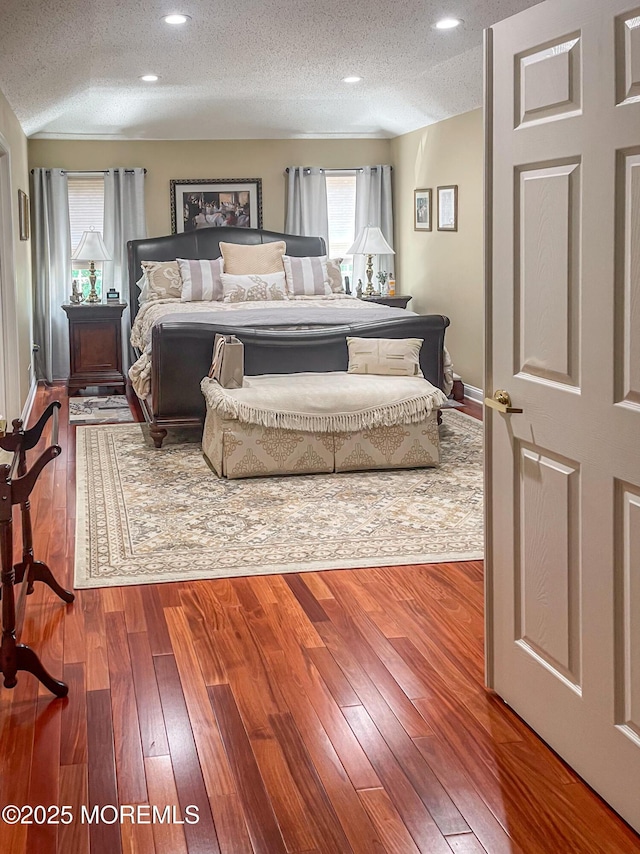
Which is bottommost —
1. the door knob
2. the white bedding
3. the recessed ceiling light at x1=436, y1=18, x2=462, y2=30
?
the door knob

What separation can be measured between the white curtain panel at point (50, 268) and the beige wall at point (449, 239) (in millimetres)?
3229

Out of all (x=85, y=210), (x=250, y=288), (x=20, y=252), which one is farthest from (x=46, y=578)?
(x=85, y=210)

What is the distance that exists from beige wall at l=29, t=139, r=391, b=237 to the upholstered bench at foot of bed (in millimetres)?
4164

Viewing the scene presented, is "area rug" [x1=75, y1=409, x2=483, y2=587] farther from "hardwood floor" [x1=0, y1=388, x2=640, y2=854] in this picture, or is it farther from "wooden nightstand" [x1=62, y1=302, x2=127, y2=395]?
"wooden nightstand" [x1=62, y1=302, x2=127, y2=395]

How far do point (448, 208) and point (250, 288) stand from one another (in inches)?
72.2

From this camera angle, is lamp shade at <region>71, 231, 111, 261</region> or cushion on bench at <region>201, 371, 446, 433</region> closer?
cushion on bench at <region>201, 371, 446, 433</region>

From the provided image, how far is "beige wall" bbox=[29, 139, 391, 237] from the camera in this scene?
8.68 meters

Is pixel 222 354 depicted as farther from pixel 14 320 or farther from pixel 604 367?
pixel 604 367

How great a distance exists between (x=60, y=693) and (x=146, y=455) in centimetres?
317

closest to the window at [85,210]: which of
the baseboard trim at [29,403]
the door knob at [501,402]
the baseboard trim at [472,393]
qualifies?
the baseboard trim at [29,403]

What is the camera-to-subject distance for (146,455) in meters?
5.80

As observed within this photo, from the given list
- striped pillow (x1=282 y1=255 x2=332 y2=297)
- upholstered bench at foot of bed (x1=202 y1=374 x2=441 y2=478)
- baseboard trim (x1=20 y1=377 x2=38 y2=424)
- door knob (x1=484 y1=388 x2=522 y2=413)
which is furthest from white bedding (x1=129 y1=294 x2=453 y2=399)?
door knob (x1=484 y1=388 x2=522 y2=413)

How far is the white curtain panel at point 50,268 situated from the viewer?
8539 mm

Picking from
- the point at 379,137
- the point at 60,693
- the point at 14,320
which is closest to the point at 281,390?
the point at 14,320
